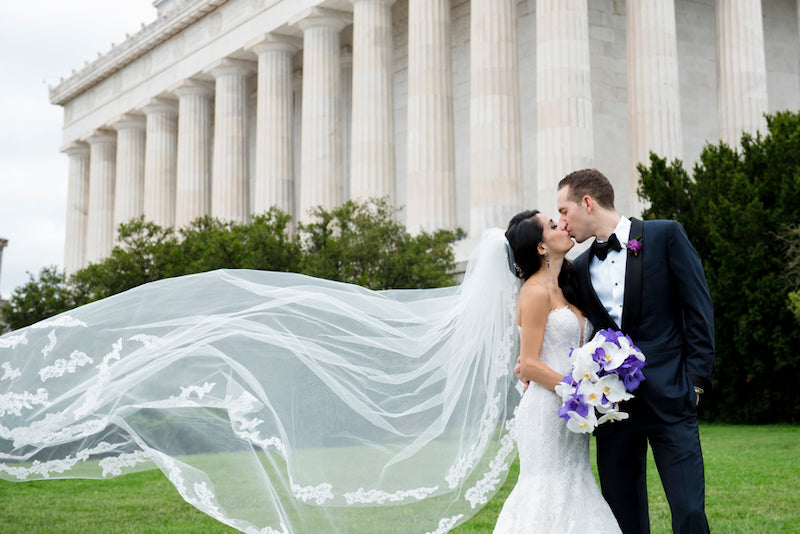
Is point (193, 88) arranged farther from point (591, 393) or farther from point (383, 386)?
point (591, 393)

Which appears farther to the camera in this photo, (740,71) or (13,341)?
(740,71)

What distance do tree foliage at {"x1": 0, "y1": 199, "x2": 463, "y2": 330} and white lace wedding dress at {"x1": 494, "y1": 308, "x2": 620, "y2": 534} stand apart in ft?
62.6

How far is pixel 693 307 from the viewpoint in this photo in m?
6.34

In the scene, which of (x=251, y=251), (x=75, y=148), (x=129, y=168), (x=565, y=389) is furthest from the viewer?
(x=75, y=148)

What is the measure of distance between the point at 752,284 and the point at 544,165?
10.8m

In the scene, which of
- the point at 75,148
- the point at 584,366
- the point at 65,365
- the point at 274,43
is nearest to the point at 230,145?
the point at 274,43

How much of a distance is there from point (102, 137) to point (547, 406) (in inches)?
2419

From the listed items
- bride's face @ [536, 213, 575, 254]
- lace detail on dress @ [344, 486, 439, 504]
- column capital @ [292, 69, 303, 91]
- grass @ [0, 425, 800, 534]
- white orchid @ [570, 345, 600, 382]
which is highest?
column capital @ [292, 69, 303, 91]

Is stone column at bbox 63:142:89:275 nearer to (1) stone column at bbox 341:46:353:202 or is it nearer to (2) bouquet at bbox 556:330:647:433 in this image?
(1) stone column at bbox 341:46:353:202

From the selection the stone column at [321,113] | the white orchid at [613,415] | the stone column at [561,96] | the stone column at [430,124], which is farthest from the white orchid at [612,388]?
the stone column at [321,113]

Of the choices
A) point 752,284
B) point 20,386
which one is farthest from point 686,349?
point 752,284

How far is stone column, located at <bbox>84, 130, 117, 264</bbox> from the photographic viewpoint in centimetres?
6291

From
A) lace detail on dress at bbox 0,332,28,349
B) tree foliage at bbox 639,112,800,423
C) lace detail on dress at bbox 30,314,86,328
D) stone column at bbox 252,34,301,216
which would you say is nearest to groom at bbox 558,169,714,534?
lace detail on dress at bbox 30,314,86,328

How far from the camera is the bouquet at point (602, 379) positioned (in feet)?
19.9
